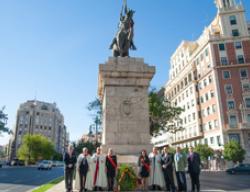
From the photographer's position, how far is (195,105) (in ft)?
180

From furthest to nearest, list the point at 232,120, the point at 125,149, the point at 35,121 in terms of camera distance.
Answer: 1. the point at 35,121
2. the point at 232,120
3. the point at 125,149

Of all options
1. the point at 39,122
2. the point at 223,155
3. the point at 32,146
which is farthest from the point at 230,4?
the point at 39,122

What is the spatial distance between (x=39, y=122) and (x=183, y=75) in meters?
89.3

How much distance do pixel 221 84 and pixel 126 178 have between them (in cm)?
4517

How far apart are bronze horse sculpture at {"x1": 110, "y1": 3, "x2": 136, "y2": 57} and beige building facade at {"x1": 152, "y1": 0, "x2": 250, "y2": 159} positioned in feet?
126

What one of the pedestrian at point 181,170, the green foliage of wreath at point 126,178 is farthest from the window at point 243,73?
the green foliage of wreath at point 126,178

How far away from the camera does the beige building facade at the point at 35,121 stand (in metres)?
121

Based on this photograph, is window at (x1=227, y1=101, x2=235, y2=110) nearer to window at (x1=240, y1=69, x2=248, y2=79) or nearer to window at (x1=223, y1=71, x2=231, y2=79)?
window at (x1=223, y1=71, x2=231, y2=79)

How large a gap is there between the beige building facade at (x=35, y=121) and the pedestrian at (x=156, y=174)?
4605 inches

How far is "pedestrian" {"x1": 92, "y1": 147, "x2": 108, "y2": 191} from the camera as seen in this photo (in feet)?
27.6

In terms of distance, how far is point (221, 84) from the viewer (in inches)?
1916

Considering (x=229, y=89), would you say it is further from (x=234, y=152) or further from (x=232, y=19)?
(x=232, y=19)

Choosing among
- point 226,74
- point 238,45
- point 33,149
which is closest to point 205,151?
point 226,74

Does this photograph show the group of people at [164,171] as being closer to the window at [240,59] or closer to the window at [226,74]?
the window at [226,74]
